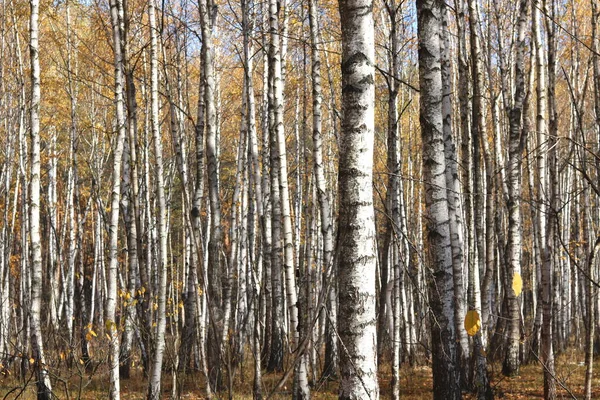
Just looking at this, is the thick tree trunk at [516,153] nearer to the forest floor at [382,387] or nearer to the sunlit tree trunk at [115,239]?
the forest floor at [382,387]

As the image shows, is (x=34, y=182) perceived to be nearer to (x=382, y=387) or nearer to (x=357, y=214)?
(x=357, y=214)

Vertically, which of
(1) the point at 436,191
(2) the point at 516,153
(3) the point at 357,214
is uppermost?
(2) the point at 516,153

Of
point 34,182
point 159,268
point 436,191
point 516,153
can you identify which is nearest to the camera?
point 436,191

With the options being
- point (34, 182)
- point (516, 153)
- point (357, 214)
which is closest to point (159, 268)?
point (34, 182)

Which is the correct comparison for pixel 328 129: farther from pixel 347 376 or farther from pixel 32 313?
pixel 347 376

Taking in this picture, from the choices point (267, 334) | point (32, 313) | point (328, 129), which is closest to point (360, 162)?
point (32, 313)

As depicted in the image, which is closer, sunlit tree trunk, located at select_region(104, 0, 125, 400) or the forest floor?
sunlit tree trunk, located at select_region(104, 0, 125, 400)

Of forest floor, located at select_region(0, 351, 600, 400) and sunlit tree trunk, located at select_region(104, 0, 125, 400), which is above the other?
sunlit tree trunk, located at select_region(104, 0, 125, 400)

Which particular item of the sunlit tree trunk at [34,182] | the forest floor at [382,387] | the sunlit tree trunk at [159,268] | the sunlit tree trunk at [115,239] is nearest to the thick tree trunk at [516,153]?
the forest floor at [382,387]

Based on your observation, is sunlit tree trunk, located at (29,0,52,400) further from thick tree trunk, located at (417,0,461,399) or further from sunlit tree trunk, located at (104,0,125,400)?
thick tree trunk, located at (417,0,461,399)

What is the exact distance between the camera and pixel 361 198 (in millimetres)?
2836

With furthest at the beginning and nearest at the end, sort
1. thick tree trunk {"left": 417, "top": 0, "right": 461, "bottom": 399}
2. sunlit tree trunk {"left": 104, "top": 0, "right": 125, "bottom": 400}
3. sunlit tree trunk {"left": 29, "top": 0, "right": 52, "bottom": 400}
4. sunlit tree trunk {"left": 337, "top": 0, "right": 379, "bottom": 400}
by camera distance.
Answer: sunlit tree trunk {"left": 29, "top": 0, "right": 52, "bottom": 400} → sunlit tree trunk {"left": 104, "top": 0, "right": 125, "bottom": 400} → thick tree trunk {"left": 417, "top": 0, "right": 461, "bottom": 399} → sunlit tree trunk {"left": 337, "top": 0, "right": 379, "bottom": 400}

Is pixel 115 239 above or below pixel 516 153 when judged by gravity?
below

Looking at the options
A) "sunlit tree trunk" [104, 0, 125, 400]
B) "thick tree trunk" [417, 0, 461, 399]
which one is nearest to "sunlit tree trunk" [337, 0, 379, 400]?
"thick tree trunk" [417, 0, 461, 399]
